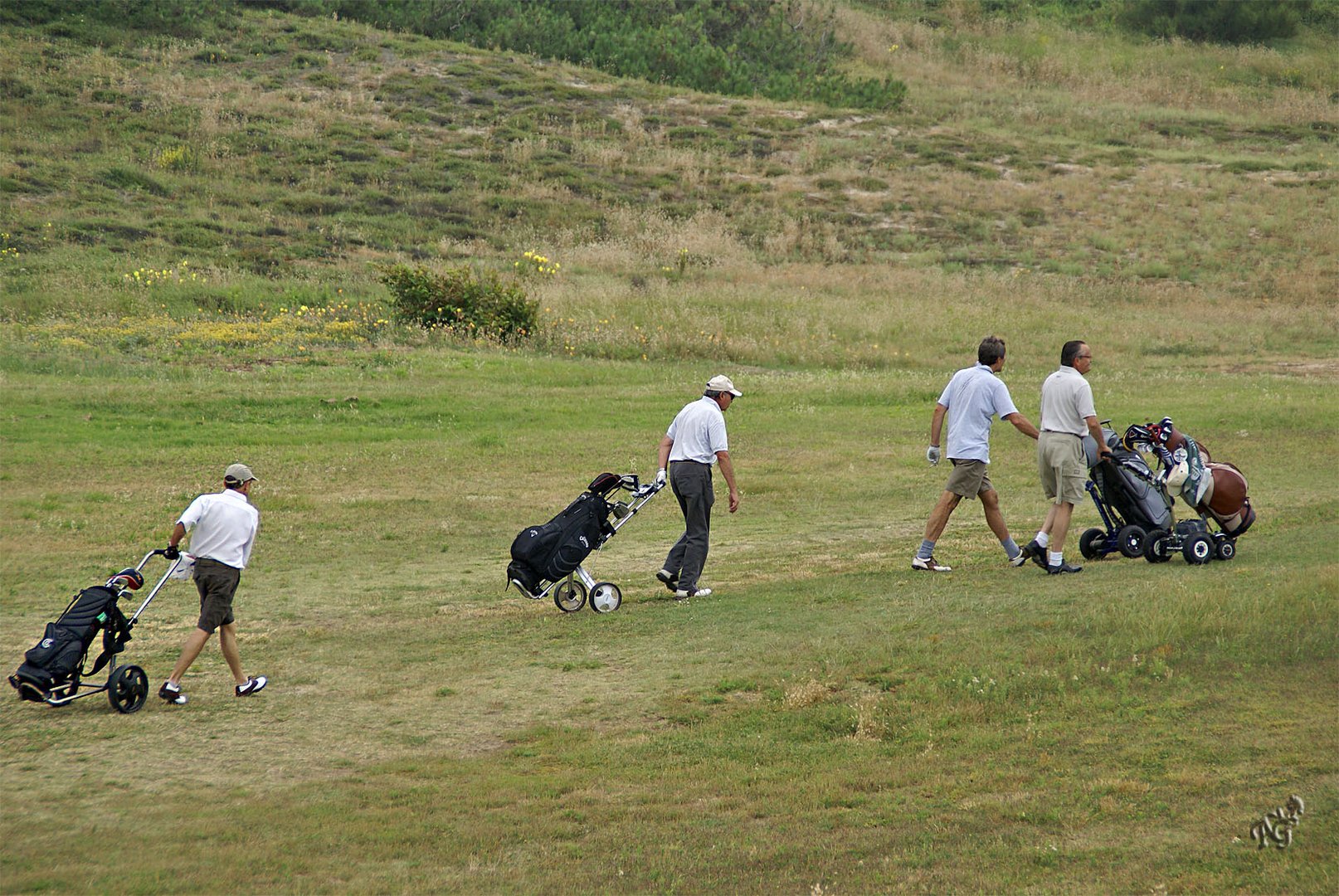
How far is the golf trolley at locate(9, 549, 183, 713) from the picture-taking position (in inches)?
360

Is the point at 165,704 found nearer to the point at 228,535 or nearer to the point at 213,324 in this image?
the point at 228,535

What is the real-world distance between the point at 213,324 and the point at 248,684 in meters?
24.6

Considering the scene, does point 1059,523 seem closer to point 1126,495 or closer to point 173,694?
point 1126,495

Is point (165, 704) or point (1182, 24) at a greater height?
point (1182, 24)

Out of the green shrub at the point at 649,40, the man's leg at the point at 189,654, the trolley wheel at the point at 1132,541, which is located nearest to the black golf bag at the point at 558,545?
the man's leg at the point at 189,654

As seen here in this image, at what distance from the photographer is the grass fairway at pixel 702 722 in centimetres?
658

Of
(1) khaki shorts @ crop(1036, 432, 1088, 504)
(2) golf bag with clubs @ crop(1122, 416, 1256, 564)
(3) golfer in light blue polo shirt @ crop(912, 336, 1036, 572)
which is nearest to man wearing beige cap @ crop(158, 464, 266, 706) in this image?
(3) golfer in light blue polo shirt @ crop(912, 336, 1036, 572)

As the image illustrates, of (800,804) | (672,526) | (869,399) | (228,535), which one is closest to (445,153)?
(869,399)

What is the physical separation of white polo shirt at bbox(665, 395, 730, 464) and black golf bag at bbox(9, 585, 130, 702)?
5152 millimetres

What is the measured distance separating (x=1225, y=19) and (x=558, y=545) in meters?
79.7

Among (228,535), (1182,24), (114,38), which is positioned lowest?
(228,535)

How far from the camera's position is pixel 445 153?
53.7 m

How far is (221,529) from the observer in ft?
31.9

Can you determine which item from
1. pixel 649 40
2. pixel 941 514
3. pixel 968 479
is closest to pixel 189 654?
pixel 941 514
